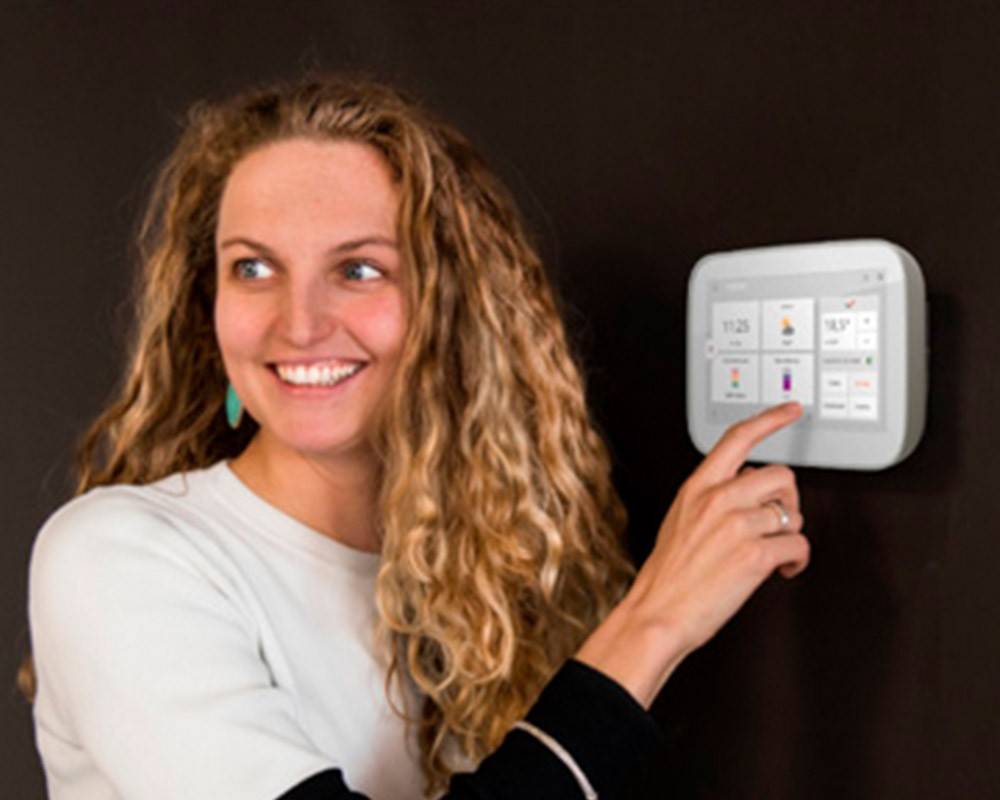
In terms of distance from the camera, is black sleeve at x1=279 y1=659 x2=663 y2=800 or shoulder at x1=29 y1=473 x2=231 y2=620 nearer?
black sleeve at x1=279 y1=659 x2=663 y2=800

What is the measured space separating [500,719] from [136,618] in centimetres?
36

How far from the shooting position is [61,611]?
995 millimetres

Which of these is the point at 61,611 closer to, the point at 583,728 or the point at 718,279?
the point at 583,728

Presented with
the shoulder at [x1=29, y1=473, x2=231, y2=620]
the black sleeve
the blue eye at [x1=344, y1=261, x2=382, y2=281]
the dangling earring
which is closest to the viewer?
the black sleeve

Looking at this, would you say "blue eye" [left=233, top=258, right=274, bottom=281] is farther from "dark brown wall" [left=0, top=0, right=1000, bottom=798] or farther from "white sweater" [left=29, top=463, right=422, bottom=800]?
"dark brown wall" [left=0, top=0, right=1000, bottom=798]

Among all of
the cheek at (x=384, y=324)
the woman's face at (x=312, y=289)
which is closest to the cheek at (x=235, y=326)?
the woman's face at (x=312, y=289)

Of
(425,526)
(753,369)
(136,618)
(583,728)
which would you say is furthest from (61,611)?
(753,369)

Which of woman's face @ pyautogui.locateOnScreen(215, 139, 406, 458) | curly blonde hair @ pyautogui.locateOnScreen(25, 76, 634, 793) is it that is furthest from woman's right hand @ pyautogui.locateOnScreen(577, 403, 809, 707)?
woman's face @ pyautogui.locateOnScreen(215, 139, 406, 458)

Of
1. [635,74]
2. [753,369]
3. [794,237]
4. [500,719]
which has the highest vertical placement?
[635,74]

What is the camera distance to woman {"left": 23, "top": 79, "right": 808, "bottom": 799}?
103cm

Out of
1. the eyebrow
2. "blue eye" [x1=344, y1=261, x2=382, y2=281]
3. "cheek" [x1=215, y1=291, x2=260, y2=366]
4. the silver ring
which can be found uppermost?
the eyebrow

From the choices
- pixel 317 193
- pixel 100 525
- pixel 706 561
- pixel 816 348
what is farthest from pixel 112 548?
pixel 816 348

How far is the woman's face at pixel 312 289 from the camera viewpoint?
3.57 feet

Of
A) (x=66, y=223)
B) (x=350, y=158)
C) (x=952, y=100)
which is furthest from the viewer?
(x=66, y=223)
